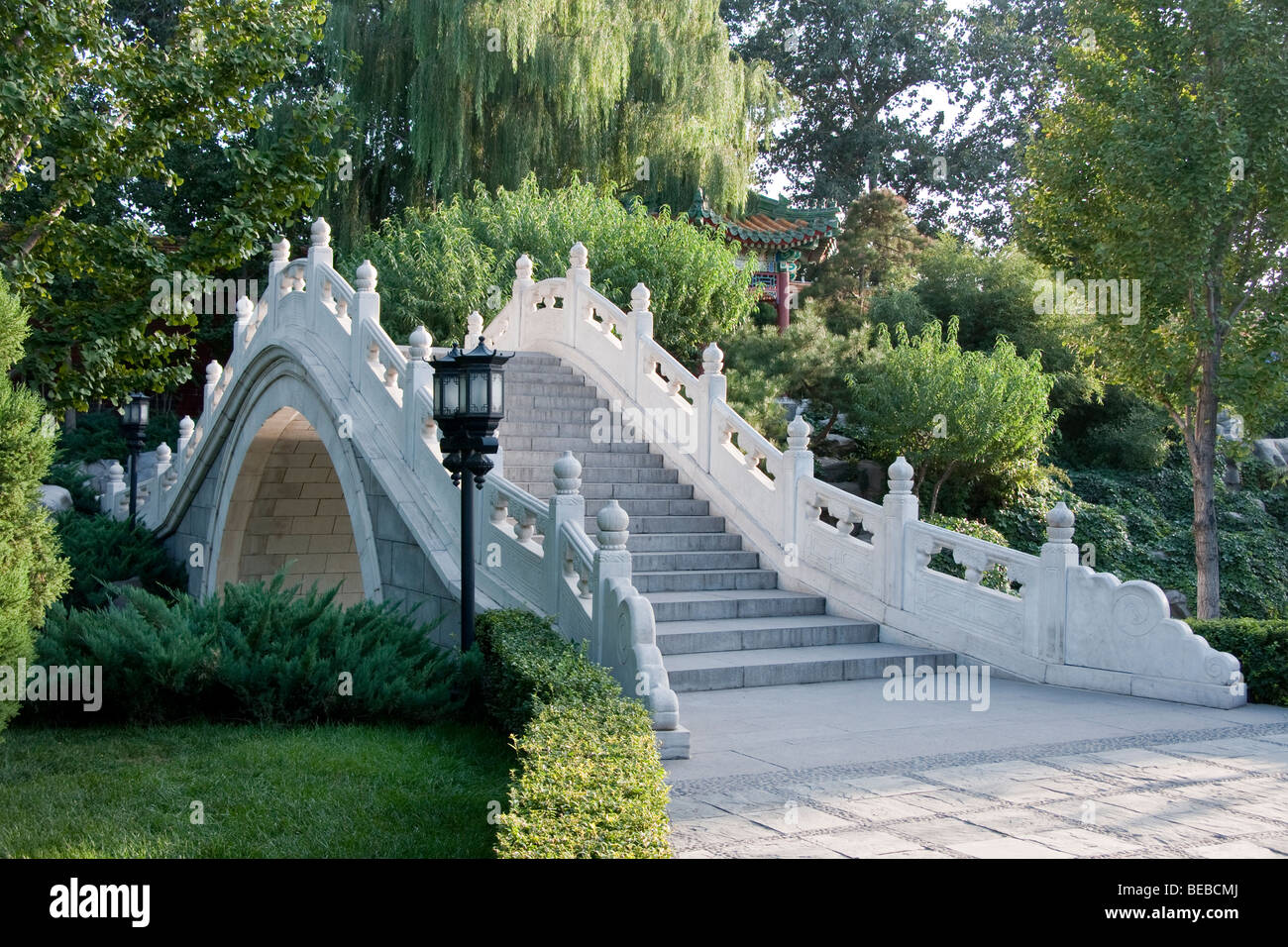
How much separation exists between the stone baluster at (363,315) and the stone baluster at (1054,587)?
681 centimetres

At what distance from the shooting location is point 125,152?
10.4 m

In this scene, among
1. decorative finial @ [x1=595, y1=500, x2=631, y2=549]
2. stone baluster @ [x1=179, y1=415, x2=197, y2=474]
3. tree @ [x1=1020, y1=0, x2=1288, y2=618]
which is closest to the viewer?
decorative finial @ [x1=595, y1=500, x2=631, y2=549]

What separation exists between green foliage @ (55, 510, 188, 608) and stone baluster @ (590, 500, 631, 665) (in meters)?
9.86

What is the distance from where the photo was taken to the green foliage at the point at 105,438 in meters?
23.7

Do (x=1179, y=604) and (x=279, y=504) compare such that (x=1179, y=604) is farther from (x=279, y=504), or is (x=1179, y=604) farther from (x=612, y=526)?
(x=279, y=504)

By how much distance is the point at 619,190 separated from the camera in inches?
853

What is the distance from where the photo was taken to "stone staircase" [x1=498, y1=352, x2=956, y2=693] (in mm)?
9258

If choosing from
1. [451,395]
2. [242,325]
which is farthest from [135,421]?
[451,395]

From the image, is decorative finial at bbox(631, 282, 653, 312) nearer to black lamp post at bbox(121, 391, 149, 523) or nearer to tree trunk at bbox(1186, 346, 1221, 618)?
tree trunk at bbox(1186, 346, 1221, 618)

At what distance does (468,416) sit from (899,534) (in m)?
3.83

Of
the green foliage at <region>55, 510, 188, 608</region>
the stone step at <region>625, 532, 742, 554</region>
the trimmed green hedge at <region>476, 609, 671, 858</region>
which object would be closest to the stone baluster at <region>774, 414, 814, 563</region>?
the stone step at <region>625, 532, 742, 554</region>

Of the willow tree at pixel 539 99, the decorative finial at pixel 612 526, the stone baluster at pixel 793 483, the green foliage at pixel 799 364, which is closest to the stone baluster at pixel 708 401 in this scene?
the stone baluster at pixel 793 483

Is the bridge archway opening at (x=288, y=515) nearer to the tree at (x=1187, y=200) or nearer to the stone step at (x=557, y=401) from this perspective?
the stone step at (x=557, y=401)
